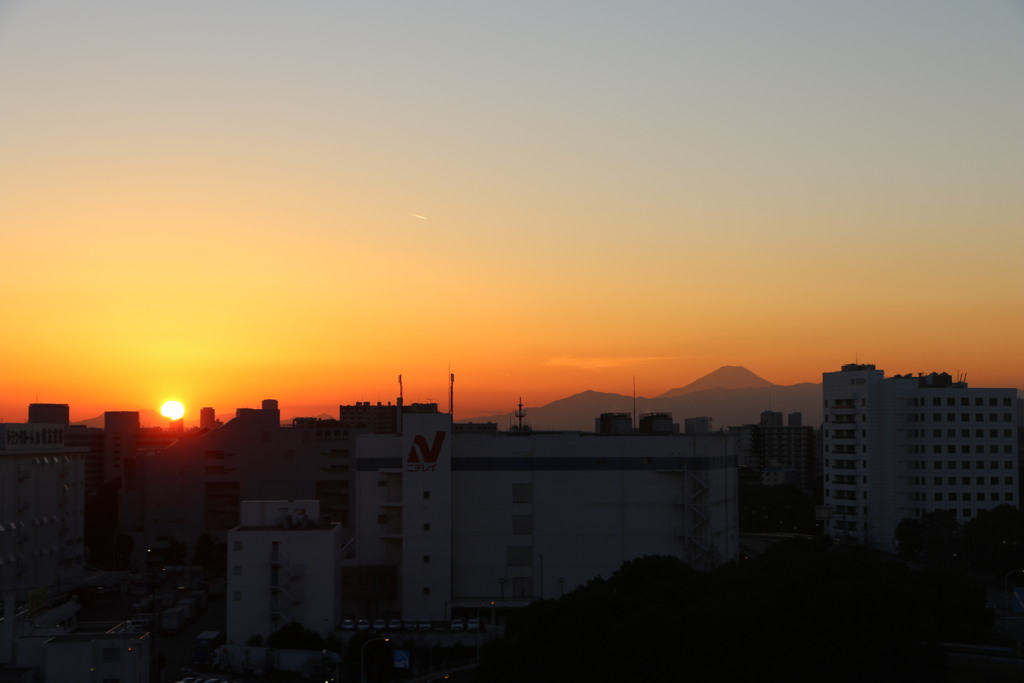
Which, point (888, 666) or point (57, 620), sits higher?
point (888, 666)

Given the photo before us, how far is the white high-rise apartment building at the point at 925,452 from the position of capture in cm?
5725

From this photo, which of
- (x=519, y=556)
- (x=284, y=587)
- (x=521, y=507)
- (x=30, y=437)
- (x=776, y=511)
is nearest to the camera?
(x=284, y=587)

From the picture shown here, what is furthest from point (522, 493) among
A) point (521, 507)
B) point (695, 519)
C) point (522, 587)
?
point (695, 519)

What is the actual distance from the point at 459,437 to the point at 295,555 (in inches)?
302

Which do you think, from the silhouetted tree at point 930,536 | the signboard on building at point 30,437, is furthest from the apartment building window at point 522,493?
the silhouetted tree at point 930,536

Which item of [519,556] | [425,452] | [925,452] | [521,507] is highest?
[425,452]

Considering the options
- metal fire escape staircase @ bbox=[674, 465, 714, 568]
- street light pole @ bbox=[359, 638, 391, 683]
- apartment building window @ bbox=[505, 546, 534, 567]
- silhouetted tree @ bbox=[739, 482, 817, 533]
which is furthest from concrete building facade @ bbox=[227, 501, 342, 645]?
silhouetted tree @ bbox=[739, 482, 817, 533]

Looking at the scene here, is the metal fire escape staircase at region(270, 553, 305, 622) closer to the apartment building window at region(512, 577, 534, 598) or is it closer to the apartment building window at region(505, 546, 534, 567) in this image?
the apartment building window at region(505, 546, 534, 567)

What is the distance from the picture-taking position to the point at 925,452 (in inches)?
2263

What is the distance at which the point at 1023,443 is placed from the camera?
3994 inches

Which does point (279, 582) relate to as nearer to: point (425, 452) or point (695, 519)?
point (425, 452)

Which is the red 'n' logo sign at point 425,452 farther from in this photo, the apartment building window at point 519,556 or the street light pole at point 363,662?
the street light pole at point 363,662

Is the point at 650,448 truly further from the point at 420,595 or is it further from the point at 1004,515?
the point at 1004,515

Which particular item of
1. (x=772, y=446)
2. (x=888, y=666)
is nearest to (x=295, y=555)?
(x=888, y=666)
